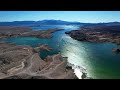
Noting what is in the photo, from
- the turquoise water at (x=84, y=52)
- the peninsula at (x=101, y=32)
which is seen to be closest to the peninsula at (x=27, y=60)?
the turquoise water at (x=84, y=52)

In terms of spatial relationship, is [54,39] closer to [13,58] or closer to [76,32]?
[76,32]

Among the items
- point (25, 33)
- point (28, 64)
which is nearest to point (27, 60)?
point (28, 64)

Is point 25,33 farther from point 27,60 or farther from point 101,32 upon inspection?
point 101,32

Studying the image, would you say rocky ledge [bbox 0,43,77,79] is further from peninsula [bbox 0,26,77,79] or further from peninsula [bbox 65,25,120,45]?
peninsula [bbox 65,25,120,45]
